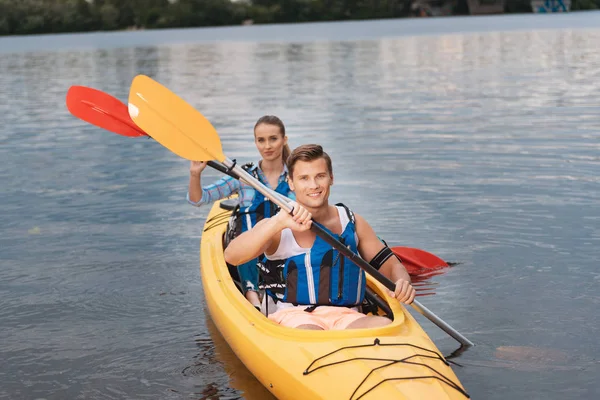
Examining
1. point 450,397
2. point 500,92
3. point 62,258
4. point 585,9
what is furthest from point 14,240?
point 585,9

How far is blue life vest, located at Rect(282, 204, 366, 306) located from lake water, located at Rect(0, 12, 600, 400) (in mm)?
642

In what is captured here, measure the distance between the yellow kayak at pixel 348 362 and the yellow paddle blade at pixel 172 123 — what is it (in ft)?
3.55

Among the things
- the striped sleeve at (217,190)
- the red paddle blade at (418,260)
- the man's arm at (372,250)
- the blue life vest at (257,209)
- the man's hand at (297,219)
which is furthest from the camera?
the red paddle blade at (418,260)

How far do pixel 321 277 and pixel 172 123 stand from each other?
151cm

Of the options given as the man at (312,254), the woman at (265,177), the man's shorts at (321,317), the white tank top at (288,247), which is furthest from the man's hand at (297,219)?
the woman at (265,177)

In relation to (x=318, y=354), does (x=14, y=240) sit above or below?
below

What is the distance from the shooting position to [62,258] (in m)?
7.45

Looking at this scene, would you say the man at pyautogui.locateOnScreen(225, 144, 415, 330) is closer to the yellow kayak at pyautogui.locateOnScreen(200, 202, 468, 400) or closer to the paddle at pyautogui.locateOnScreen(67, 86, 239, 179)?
the yellow kayak at pyautogui.locateOnScreen(200, 202, 468, 400)

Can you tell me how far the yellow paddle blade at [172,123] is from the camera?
5.32m

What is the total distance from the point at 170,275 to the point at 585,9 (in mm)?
104710

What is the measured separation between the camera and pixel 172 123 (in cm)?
539

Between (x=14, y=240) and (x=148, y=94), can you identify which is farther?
(x=14, y=240)

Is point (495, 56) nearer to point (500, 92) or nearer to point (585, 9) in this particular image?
point (500, 92)

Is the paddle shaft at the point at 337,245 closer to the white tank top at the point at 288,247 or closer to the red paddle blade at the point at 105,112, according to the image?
the white tank top at the point at 288,247
